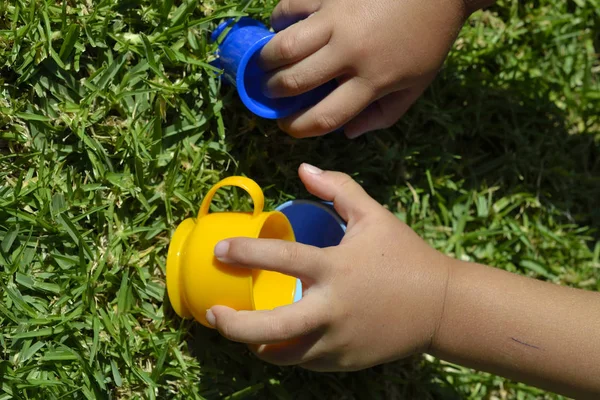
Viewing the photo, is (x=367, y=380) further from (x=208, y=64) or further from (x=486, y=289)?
(x=208, y=64)

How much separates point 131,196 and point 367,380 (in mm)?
814

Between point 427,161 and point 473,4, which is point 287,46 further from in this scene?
point 427,161

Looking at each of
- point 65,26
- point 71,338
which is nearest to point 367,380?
point 71,338

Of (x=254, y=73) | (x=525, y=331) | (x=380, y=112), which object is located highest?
(x=254, y=73)

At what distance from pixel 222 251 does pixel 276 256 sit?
12 cm

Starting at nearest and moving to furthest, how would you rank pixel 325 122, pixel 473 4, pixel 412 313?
pixel 412 313 < pixel 325 122 < pixel 473 4

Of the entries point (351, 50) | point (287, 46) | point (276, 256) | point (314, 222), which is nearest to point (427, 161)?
point (314, 222)

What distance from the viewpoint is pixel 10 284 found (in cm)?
162

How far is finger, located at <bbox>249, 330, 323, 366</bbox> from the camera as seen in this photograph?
1594mm

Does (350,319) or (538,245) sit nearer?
(350,319)

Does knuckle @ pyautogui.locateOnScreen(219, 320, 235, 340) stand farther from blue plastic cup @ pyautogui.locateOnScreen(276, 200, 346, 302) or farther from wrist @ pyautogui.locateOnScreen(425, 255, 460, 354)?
wrist @ pyautogui.locateOnScreen(425, 255, 460, 354)

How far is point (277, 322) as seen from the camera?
4.97ft

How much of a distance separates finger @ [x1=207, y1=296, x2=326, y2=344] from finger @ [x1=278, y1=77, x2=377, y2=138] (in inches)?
17.3

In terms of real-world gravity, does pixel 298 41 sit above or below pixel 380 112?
above
